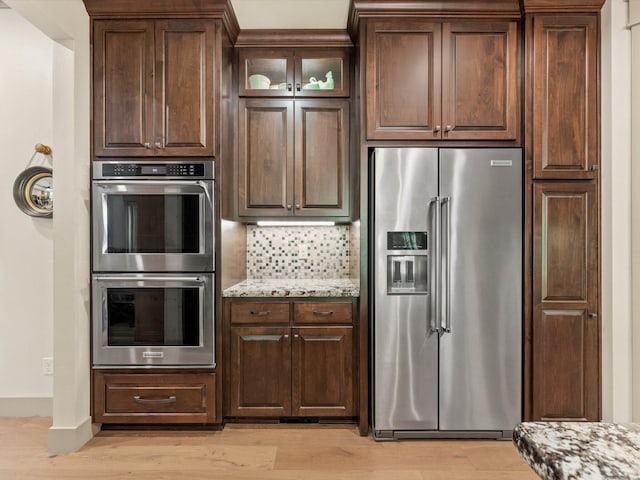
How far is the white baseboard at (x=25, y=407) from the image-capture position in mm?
2904

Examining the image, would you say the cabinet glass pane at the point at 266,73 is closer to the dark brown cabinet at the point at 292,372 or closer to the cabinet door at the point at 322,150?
the cabinet door at the point at 322,150

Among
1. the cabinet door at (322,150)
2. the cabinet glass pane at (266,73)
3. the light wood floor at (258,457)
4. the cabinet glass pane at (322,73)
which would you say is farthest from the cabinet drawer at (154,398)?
the cabinet glass pane at (322,73)

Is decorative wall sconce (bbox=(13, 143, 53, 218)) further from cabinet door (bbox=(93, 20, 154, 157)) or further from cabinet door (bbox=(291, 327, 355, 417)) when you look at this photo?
cabinet door (bbox=(291, 327, 355, 417))

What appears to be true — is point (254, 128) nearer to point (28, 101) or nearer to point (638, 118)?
point (28, 101)

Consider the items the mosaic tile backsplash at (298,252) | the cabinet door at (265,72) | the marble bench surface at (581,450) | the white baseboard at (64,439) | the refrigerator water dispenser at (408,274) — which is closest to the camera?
the marble bench surface at (581,450)

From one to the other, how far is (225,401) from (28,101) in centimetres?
247

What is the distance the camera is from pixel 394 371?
2.53m

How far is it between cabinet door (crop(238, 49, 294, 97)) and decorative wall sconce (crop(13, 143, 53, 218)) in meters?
1.44

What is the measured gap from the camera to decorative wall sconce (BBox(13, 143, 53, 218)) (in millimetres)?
2891

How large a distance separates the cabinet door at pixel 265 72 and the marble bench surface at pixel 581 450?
9.10 feet

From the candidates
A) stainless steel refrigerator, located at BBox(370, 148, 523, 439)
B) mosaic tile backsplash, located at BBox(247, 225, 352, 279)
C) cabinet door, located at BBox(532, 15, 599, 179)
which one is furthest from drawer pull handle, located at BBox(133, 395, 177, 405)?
cabinet door, located at BBox(532, 15, 599, 179)

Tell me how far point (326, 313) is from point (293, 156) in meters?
1.14

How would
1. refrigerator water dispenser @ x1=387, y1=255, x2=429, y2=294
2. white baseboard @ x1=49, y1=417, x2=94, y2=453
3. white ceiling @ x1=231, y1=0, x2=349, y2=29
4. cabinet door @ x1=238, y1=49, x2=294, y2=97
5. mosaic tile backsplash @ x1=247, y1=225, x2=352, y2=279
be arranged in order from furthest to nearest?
mosaic tile backsplash @ x1=247, y1=225, x2=352, y2=279 < cabinet door @ x1=238, y1=49, x2=294, y2=97 < white ceiling @ x1=231, y1=0, x2=349, y2=29 < refrigerator water dispenser @ x1=387, y1=255, x2=429, y2=294 < white baseboard @ x1=49, y1=417, x2=94, y2=453

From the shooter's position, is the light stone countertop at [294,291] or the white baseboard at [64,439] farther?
the light stone countertop at [294,291]
